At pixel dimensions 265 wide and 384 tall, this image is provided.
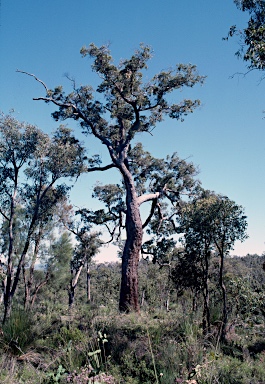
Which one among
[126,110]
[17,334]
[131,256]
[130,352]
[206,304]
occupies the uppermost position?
[126,110]

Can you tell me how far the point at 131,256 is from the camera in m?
10.9

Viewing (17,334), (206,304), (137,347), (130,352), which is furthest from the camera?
(206,304)

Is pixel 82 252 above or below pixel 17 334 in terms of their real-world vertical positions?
above

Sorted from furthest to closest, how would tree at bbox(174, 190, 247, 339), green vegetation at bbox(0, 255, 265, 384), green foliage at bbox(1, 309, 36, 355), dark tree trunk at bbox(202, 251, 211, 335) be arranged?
tree at bbox(174, 190, 247, 339), dark tree trunk at bbox(202, 251, 211, 335), green foliage at bbox(1, 309, 36, 355), green vegetation at bbox(0, 255, 265, 384)

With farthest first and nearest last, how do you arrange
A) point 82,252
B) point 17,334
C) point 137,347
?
point 82,252
point 137,347
point 17,334

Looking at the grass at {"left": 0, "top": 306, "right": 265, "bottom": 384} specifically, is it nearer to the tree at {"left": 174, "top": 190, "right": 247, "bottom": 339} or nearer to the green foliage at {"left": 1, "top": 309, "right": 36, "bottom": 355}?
the green foliage at {"left": 1, "top": 309, "right": 36, "bottom": 355}

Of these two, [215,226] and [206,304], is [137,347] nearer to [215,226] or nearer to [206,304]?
[206,304]

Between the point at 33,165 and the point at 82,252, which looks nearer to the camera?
the point at 33,165

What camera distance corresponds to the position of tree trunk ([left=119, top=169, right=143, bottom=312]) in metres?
10.2

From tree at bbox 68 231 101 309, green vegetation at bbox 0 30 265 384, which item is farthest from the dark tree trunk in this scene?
tree at bbox 68 231 101 309

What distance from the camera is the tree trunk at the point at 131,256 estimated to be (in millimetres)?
10203

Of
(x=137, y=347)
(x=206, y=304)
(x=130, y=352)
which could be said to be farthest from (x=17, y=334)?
(x=206, y=304)

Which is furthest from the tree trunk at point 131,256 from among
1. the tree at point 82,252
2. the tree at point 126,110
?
the tree at point 82,252

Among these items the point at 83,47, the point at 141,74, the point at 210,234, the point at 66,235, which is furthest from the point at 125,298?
the point at 66,235
